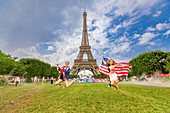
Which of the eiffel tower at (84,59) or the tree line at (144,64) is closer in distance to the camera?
the tree line at (144,64)

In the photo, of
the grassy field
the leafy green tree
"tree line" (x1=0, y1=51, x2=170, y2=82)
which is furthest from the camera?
"tree line" (x1=0, y1=51, x2=170, y2=82)

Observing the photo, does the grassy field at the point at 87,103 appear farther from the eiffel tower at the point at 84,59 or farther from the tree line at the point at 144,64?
the eiffel tower at the point at 84,59

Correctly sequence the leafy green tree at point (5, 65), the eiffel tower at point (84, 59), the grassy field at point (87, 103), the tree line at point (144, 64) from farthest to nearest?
the eiffel tower at point (84, 59) < the tree line at point (144, 64) < the leafy green tree at point (5, 65) < the grassy field at point (87, 103)

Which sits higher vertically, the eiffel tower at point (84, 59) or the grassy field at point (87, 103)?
the eiffel tower at point (84, 59)

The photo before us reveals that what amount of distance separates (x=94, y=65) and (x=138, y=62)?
20.1 meters

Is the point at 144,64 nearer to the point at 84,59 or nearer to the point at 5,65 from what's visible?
the point at 84,59

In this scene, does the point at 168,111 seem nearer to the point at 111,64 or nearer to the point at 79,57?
the point at 111,64

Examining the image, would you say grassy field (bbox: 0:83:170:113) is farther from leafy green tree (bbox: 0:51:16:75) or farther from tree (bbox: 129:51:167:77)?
tree (bbox: 129:51:167:77)

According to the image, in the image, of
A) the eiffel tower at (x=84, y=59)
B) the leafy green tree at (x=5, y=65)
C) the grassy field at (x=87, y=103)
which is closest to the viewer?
the grassy field at (x=87, y=103)

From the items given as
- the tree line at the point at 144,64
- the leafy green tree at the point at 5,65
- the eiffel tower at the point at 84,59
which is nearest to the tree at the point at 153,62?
the tree line at the point at 144,64

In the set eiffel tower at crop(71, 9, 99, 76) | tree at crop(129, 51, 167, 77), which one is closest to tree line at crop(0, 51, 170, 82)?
tree at crop(129, 51, 167, 77)

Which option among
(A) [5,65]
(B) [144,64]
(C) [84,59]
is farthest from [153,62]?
(A) [5,65]

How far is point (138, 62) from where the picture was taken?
3669 centimetres

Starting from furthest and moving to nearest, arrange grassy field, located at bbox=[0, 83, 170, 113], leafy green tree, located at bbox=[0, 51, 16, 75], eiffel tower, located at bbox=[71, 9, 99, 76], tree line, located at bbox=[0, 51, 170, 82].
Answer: eiffel tower, located at bbox=[71, 9, 99, 76], tree line, located at bbox=[0, 51, 170, 82], leafy green tree, located at bbox=[0, 51, 16, 75], grassy field, located at bbox=[0, 83, 170, 113]
